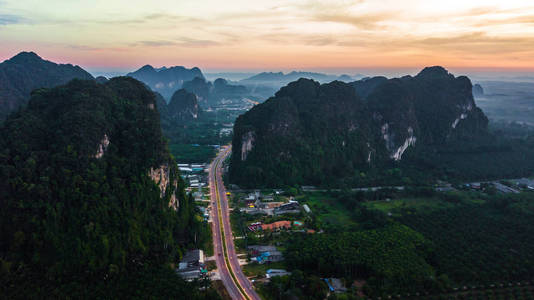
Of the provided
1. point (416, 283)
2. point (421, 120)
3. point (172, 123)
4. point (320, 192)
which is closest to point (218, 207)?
point (320, 192)

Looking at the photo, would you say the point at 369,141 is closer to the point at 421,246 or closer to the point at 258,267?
the point at 421,246

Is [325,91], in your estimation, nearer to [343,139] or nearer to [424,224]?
[343,139]

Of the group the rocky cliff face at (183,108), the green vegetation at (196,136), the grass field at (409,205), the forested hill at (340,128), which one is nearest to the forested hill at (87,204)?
the forested hill at (340,128)

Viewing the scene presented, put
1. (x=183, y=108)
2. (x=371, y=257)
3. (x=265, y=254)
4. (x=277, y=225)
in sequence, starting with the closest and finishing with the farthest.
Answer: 1. (x=371, y=257)
2. (x=265, y=254)
3. (x=277, y=225)
4. (x=183, y=108)

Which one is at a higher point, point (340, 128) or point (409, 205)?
point (340, 128)

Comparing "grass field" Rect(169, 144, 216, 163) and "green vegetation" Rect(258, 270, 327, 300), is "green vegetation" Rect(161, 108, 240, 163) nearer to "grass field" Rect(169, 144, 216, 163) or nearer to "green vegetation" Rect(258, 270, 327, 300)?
"grass field" Rect(169, 144, 216, 163)

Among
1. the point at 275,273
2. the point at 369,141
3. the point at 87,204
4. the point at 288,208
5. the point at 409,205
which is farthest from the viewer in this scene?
the point at 369,141

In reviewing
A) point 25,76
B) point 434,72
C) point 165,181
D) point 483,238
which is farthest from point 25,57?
point 434,72
